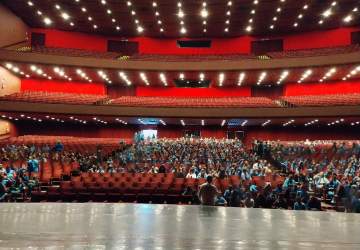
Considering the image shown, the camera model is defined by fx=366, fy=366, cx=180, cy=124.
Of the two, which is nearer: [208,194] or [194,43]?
[208,194]

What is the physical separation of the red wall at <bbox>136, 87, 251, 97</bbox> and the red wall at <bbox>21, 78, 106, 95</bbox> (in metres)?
2.79

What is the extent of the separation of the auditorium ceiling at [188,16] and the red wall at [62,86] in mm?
3540

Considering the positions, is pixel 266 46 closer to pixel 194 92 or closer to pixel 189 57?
pixel 189 57

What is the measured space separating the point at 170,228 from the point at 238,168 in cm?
748

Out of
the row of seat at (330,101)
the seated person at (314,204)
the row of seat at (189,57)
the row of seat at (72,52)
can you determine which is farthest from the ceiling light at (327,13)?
the seated person at (314,204)

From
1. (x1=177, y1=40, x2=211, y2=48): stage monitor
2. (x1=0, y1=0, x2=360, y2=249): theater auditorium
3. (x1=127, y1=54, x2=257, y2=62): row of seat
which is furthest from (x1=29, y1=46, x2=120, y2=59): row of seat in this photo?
(x1=177, y1=40, x2=211, y2=48): stage monitor

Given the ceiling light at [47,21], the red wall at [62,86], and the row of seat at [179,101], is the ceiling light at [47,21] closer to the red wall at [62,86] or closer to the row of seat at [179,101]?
the red wall at [62,86]

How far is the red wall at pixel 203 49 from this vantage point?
2333 centimetres

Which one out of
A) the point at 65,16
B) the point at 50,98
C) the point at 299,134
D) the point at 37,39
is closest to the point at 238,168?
the point at 50,98

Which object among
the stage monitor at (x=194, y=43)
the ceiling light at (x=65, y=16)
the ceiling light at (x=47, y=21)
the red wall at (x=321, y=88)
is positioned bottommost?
the red wall at (x=321, y=88)

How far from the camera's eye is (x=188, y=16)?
68.3 feet

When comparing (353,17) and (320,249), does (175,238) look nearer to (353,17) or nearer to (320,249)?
(320,249)

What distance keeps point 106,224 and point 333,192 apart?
6820mm

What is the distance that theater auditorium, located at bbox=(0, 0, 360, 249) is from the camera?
14.0 ft
